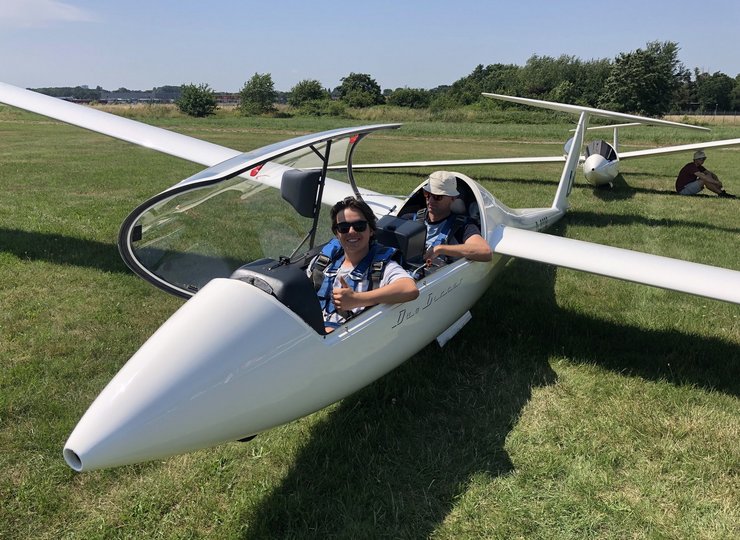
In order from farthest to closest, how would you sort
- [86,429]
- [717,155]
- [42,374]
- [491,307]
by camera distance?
[717,155], [491,307], [42,374], [86,429]

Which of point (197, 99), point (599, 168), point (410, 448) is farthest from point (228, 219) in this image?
point (197, 99)

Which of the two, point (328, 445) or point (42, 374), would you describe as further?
point (42, 374)

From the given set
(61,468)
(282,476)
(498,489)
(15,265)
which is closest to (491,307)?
(498,489)

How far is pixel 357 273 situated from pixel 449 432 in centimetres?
118

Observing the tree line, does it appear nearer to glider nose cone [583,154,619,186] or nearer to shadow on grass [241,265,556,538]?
glider nose cone [583,154,619,186]

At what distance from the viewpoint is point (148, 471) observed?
309 cm

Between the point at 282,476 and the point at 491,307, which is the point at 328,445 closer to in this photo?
the point at 282,476

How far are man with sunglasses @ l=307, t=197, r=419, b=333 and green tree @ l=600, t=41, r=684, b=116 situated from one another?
69.5 metres

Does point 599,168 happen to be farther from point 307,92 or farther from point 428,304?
point 307,92

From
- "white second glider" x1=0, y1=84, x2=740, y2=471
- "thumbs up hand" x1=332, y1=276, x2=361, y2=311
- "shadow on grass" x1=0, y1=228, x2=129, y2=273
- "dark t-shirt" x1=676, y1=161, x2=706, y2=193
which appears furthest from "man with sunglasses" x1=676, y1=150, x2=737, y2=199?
"thumbs up hand" x1=332, y1=276, x2=361, y2=311

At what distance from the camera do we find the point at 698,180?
488 inches

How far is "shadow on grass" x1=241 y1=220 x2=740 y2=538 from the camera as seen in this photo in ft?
9.18

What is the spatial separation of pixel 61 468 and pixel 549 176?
14.2 meters

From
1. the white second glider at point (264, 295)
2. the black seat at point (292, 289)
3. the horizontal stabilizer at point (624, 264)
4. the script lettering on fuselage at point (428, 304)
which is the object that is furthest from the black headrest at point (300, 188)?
the horizontal stabilizer at point (624, 264)
